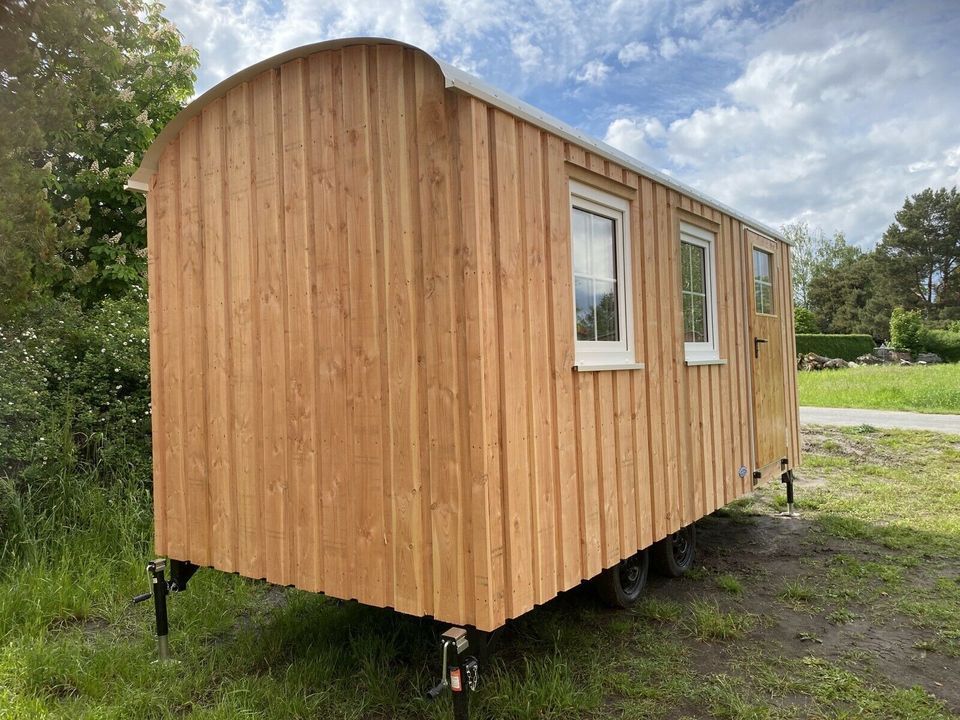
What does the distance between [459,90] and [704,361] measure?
2.90m

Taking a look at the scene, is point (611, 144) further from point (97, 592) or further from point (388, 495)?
point (97, 592)

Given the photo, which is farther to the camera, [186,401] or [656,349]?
[656,349]

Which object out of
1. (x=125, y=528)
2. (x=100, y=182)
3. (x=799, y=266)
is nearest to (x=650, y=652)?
(x=125, y=528)

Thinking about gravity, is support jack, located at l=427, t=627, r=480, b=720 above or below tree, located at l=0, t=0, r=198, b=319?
below

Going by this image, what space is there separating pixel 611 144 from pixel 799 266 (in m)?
45.0

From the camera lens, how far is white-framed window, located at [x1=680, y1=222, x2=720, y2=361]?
4711mm

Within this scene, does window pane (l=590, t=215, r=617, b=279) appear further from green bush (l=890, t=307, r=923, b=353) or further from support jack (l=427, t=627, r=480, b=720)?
green bush (l=890, t=307, r=923, b=353)

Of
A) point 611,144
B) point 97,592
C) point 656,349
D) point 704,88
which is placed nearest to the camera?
point 611,144

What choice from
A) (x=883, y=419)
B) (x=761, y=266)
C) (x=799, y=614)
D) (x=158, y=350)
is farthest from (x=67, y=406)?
(x=883, y=419)

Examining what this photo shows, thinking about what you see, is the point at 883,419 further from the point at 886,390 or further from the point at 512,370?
the point at 512,370

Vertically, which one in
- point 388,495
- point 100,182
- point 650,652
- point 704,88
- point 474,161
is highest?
point 704,88

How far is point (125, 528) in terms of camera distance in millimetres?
5254

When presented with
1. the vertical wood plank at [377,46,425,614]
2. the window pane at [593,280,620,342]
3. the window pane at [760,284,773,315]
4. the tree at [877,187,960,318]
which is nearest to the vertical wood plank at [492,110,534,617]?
the vertical wood plank at [377,46,425,614]

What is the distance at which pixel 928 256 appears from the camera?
39188 millimetres
